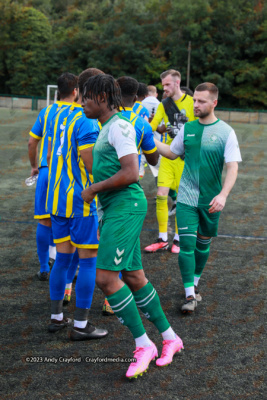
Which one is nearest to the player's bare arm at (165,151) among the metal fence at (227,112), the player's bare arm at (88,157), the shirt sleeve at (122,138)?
A: the player's bare arm at (88,157)

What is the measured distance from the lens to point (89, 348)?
371cm

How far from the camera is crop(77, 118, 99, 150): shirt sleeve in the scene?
3.73m

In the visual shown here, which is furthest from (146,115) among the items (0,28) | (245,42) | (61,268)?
(0,28)

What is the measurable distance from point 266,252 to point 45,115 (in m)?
3.37

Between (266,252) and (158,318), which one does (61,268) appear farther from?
(266,252)

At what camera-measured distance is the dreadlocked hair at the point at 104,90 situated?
318cm

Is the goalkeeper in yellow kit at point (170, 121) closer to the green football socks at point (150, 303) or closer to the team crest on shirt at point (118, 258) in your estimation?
the green football socks at point (150, 303)

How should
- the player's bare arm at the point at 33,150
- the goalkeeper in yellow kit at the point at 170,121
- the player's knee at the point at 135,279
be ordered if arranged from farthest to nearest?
the goalkeeper in yellow kit at the point at 170,121
the player's bare arm at the point at 33,150
the player's knee at the point at 135,279

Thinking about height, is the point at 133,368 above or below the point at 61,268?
below

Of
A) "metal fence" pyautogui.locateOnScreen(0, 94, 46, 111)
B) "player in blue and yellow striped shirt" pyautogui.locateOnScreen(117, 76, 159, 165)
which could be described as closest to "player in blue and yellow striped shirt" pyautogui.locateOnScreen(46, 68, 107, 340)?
"player in blue and yellow striped shirt" pyautogui.locateOnScreen(117, 76, 159, 165)

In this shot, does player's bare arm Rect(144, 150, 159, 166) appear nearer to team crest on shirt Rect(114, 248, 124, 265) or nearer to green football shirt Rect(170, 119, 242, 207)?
green football shirt Rect(170, 119, 242, 207)

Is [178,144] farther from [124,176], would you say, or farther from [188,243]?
[124,176]

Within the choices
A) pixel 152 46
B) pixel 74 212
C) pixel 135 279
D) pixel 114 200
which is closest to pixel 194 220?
pixel 74 212

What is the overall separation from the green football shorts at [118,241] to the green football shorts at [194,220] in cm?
138
